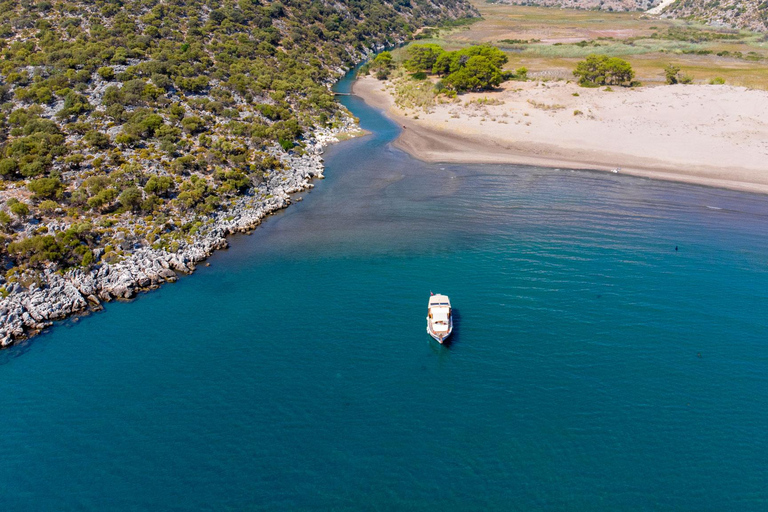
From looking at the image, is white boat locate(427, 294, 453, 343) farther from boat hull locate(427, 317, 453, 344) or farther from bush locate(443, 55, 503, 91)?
bush locate(443, 55, 503, 91)

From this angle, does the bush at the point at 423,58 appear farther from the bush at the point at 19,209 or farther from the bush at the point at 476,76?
the bush at the point at 19,209

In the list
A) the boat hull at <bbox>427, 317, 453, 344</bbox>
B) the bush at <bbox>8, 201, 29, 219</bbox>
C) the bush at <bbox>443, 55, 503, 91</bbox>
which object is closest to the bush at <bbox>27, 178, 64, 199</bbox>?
the bush at <bbox>8, 201, 29, 219</bbox>

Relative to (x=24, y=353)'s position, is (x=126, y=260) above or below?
above

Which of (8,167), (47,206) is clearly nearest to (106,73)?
(8,167)

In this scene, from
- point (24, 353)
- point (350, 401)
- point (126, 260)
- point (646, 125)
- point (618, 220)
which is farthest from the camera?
point (646, 125)

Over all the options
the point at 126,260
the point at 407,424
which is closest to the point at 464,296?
the point at 407,424

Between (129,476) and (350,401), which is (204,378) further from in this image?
(350,401)

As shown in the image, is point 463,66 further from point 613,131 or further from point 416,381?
point 416,381

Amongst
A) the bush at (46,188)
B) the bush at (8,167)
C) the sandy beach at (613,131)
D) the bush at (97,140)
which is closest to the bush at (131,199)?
the bush at (46,188)
